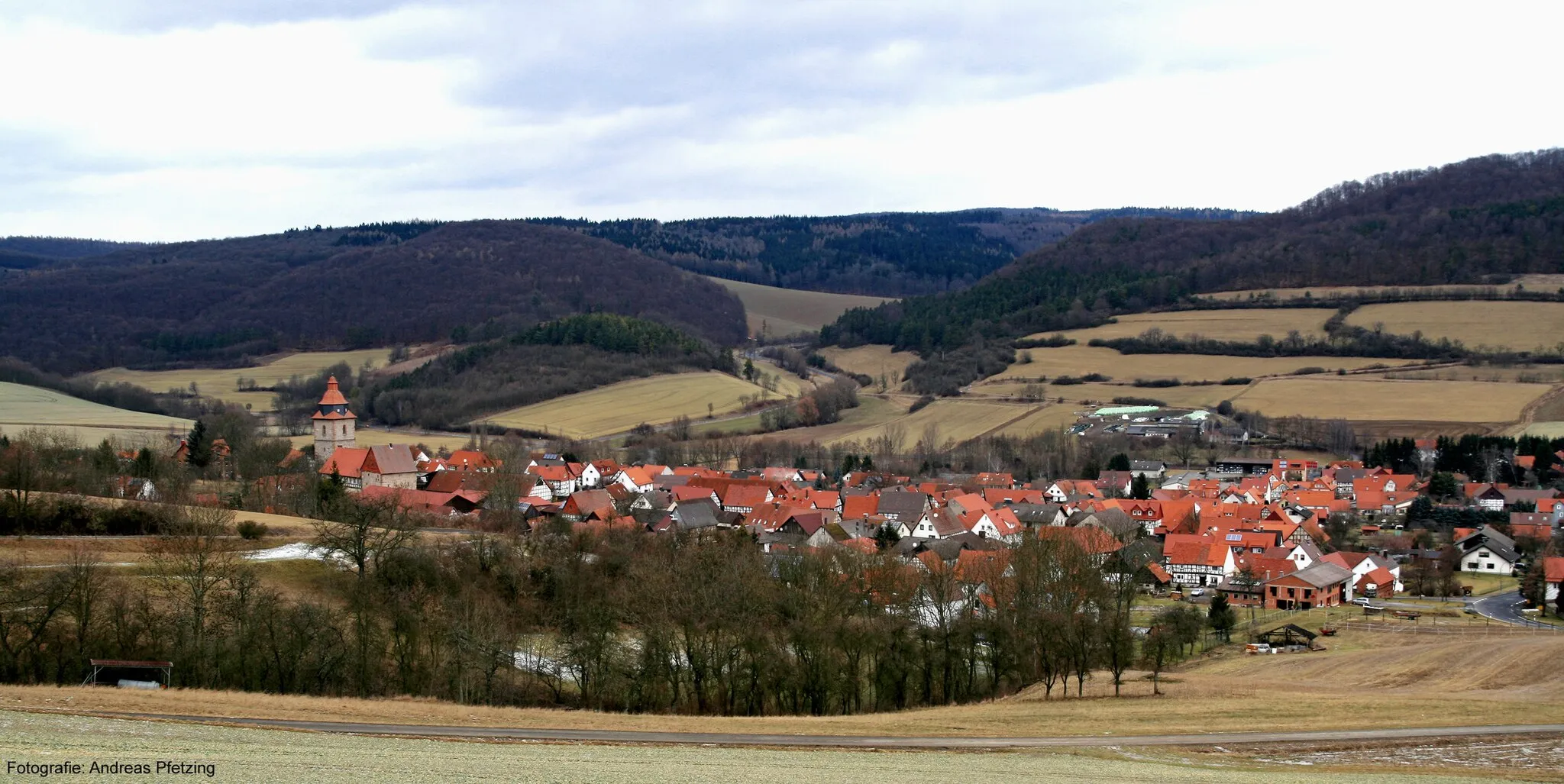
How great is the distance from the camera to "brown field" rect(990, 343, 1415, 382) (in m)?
117

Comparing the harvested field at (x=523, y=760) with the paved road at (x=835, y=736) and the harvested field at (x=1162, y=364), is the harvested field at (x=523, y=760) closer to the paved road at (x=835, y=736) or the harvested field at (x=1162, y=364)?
the paved road at (x=835, y=736)

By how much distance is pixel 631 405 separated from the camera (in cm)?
12569

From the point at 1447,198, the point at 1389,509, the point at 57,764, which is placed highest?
the point at 1447,198

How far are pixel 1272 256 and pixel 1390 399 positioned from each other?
189 feet

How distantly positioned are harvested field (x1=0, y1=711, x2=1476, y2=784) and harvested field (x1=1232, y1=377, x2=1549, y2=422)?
275 feet

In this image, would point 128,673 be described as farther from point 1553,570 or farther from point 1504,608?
point 1553,570

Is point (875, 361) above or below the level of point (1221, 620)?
above

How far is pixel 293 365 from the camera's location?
16200 cm

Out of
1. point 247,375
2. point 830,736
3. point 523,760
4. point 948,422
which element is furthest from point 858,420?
point 523,760

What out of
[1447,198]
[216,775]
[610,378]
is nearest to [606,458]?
[610,378]

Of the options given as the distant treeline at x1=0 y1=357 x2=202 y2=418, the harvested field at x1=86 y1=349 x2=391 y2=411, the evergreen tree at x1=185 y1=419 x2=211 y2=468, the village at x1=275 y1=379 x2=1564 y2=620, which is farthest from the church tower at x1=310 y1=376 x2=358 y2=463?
the harvested field at x1=86 y1=349 x2=391 y2=411

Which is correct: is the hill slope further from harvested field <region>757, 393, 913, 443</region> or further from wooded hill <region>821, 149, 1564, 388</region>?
harvested field <region>757, 393, 913, 443</region>

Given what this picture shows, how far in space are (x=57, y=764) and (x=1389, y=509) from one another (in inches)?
2977

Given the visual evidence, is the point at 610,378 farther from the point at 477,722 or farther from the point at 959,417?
the point at 477,722
